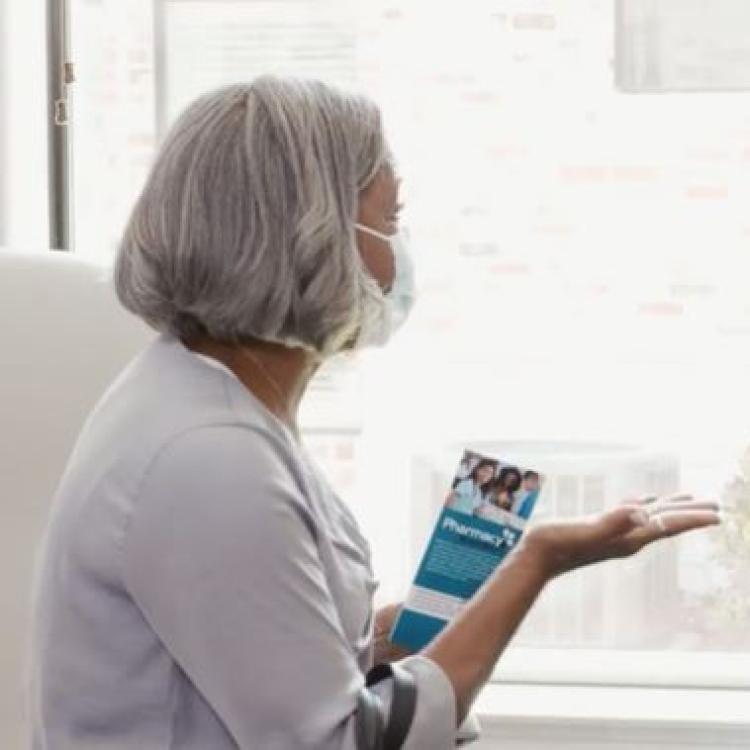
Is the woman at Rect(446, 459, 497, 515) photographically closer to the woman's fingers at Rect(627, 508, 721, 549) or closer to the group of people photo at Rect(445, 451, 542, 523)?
the group of people photo at Rect(445, 451, 542, 523)

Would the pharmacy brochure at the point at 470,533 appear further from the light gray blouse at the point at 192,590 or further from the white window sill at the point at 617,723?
the white window sill at the point at 617,723

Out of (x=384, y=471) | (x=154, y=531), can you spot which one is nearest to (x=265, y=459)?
(x=154, y=531)

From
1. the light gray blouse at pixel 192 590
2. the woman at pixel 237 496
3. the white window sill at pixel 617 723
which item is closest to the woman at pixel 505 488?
the woman at pixel 237 496

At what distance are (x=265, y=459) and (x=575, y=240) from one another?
131 centimetres

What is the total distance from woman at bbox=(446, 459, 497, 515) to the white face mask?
0.57ft

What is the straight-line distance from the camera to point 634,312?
8.59 ft

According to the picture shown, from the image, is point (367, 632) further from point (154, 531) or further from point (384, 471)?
point (384, 471)

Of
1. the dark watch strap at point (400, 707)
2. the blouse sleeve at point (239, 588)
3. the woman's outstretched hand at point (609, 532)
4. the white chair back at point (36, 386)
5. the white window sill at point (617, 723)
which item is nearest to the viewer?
the blouse sleeve at point (239, 588)

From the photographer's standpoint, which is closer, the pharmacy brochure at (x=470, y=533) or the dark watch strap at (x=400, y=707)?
the dark watch strap at (x=400, y=707)

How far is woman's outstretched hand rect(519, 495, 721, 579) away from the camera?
5.29 ft

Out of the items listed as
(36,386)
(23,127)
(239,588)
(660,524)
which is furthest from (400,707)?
(23,127)

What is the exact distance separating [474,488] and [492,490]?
0.06ft

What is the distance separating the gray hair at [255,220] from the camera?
1.45 meters

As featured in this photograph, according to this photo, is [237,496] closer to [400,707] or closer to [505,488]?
[400,707]
